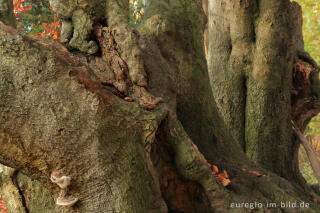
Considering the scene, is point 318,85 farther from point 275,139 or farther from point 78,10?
point 78,10

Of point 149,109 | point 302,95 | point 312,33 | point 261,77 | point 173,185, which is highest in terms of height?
point 312,33

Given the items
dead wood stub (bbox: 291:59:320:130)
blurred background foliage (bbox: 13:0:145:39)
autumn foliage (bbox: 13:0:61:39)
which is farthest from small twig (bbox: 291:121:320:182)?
autumn foliage (bbox: 13:0:61:39)

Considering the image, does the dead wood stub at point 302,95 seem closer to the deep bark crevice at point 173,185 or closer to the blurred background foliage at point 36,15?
the deep bark crevice at point 173,185

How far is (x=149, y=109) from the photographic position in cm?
252

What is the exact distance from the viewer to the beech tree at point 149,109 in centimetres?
207

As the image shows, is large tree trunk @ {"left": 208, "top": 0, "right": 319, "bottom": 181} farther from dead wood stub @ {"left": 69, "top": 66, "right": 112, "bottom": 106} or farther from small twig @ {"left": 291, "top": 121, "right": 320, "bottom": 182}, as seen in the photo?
dead wood stub @ {"left": 69, "top": 66, "right": 112, "bottom": 106}

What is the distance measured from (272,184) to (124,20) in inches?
80.0

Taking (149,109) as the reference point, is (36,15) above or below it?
above

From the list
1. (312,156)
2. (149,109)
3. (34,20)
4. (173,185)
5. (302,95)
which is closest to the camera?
(149,109)

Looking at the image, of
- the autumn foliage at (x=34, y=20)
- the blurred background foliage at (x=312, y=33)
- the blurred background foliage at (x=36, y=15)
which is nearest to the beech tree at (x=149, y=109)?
the blurred background foliage at (x=36, y=15)

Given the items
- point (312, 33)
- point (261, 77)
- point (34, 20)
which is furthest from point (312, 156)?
point (312, 33)

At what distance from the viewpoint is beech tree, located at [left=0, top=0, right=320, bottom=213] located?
2072 millimetres

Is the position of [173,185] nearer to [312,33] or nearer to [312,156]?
[312,156]

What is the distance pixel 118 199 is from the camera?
214 cm
